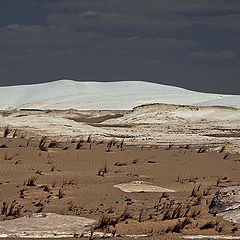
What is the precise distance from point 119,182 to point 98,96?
89.0 m

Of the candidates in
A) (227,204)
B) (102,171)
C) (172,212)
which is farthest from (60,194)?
(102,171)

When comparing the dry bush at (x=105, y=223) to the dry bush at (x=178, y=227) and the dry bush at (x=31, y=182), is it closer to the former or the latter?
the dry bush at (x=178, y=227)

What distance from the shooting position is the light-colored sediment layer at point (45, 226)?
10797mm

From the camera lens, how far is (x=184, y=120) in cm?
6012

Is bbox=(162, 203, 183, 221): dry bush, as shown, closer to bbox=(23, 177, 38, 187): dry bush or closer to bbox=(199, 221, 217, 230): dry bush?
bbox=(199, 221, 217, 230): dry bush

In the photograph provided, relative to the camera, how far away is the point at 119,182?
1762cm

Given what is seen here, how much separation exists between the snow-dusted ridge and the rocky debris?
74706mm

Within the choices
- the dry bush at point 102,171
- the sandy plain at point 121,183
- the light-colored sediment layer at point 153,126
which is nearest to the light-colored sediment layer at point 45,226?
the sandy plain at point 121,183

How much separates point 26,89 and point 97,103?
2285 centimetres

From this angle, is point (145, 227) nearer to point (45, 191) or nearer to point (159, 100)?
point (45, 191)

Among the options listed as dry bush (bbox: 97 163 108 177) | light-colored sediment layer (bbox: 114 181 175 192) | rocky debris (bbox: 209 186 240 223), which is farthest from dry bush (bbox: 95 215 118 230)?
dry bush (bbox: 97 163 108 177)

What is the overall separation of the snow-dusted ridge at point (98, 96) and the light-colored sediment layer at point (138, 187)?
70893 mm

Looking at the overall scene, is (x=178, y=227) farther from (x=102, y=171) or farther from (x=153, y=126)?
(x=153, y=126)

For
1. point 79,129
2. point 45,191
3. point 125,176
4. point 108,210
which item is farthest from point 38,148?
point 79,129
